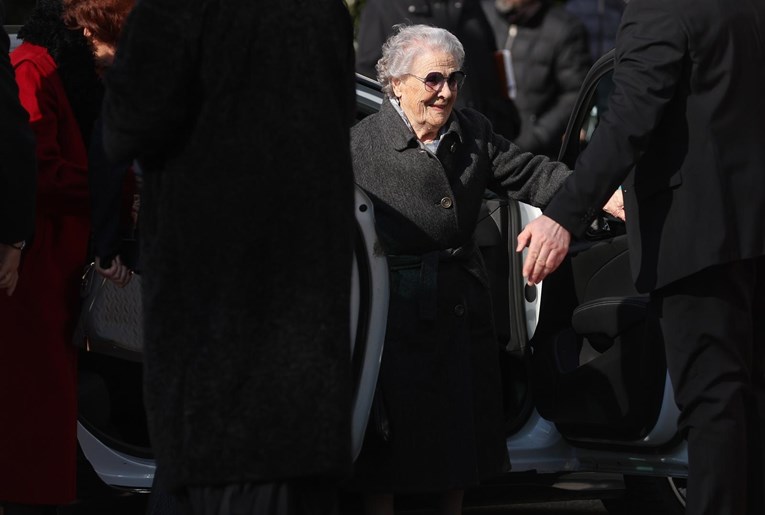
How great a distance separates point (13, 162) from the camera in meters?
3.75

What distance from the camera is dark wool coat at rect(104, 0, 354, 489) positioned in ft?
9.94

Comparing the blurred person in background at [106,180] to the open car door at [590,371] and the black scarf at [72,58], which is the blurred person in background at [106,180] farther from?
the open car door at [590,371]

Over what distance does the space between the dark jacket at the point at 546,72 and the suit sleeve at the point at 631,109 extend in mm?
3902

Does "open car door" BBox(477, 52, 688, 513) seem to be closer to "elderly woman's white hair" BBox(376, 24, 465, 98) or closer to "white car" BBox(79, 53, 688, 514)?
"white car" BBox(79, 53, 688, 514)

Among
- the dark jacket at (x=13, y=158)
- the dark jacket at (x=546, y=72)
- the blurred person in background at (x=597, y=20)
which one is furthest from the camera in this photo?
the blurred person in background at (x=597, y=20)

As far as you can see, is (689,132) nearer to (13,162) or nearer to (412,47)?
(412,47)

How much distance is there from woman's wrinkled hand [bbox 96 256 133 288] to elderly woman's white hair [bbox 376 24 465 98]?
95 cm

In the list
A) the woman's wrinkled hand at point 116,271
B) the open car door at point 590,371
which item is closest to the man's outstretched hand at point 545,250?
the open car door at point 590,371

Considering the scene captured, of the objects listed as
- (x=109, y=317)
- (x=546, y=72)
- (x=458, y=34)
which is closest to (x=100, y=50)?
(x=109, y=317)

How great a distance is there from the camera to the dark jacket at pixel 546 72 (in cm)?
799

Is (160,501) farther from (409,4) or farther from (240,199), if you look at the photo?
(409,4)

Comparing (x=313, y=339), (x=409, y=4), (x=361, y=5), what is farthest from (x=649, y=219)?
(x=361, y=5)

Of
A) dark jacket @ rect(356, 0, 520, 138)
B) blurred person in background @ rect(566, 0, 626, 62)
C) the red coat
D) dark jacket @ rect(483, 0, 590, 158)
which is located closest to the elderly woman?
the red coat

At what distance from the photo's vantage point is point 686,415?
163 inches
